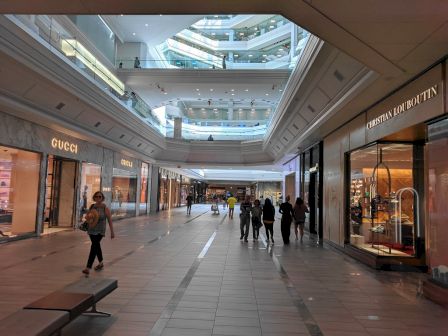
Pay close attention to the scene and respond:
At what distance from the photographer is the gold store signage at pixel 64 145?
40.7 feet

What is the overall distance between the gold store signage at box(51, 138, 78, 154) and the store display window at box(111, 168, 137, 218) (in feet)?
14.3

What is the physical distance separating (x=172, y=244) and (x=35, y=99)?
5212 millimetres

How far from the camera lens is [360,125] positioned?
377 inches

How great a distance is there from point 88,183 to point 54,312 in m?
12.7

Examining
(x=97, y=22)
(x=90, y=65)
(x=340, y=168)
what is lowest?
(x=340, y=168)

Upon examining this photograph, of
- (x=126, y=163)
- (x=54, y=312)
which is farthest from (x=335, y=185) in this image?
(x=126, y=163)

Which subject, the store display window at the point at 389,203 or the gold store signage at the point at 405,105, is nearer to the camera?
the gold store signage at the point at 405,105

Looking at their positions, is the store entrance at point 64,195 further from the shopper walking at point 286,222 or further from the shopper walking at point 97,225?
the shopper walking at point 97,225

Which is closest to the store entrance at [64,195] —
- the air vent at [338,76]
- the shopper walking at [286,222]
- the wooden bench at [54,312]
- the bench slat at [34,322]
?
the shopper walking at [286,222]

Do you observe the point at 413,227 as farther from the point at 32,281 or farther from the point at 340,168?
the point at 32,281

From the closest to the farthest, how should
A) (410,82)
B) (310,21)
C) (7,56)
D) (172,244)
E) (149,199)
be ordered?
(310,21), (410,82), (7,56), (172,244), (149,199)

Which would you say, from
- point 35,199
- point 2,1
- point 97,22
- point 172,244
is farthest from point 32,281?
point 97,22

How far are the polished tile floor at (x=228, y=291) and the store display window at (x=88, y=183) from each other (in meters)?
4.82

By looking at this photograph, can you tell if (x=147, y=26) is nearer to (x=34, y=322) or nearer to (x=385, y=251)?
(x=385, y=251)
